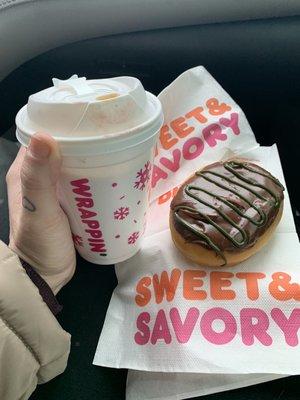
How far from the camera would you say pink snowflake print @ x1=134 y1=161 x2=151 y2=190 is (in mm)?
586

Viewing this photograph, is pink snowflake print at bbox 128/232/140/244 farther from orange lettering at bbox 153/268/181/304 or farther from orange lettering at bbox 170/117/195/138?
orange lettering at bbox 170/117/195/138

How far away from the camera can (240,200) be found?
64 cm

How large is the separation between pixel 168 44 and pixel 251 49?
17cm

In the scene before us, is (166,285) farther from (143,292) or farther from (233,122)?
(233,122)

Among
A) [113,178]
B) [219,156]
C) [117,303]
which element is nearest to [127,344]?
[117,303]

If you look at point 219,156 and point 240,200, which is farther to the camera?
point 219,156

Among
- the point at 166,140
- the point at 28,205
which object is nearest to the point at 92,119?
the point at 28,205

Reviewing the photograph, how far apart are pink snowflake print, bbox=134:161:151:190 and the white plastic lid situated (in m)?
0.07

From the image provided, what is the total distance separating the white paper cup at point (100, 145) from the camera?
499 millimetres

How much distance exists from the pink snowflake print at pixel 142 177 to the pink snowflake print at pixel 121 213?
4cm

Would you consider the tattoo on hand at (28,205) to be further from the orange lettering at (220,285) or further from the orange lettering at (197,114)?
the orange lettering at (197,114)

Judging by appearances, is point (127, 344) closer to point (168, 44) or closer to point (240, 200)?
point (240, 200)

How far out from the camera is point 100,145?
49cm

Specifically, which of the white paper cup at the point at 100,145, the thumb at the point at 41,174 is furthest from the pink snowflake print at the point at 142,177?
the thumb at the point at 41,174
